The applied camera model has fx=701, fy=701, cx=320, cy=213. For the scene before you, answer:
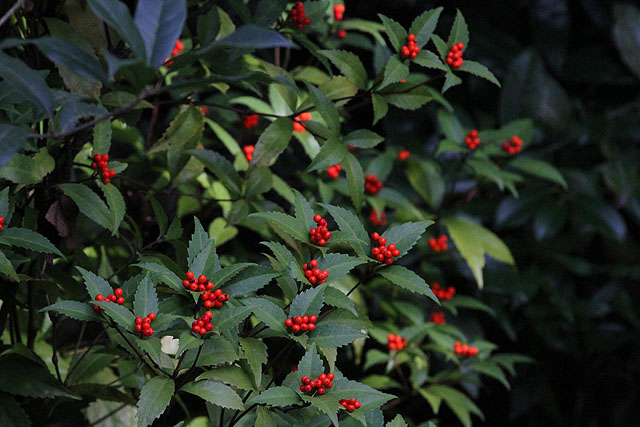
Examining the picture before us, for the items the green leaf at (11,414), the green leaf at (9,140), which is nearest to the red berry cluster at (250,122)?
the green leaf at (11,414)

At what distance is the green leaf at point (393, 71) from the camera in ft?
3.46

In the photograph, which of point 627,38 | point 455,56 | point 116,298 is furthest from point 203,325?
point 627,38

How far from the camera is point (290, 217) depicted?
0.94 metres

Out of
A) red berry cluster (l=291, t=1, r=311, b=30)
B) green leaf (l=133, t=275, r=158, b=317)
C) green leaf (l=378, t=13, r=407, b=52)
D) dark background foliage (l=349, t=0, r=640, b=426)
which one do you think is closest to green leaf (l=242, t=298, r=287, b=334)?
green leaf (l=133, t=275, r=158, b=317)

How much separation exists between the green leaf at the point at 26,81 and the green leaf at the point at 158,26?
125 mm

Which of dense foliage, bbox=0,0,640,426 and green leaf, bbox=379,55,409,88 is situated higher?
green leaf, bbox=379,55,409,88

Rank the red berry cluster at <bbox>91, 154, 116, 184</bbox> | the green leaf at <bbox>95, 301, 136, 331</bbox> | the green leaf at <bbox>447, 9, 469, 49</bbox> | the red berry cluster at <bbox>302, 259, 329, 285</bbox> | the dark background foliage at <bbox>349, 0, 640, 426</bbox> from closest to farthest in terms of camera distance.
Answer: the green leaf at <bbox>95, 301, 136, 331</bbox>
the red berry cluster at <bbox>302, 259, 329, 285</bbox>
the red berry cluster at <bbox>91, 154, 116, 184</bbox>
the green leaf at <bbox>447, 9, 469, 49</bbox>
the dark background foliage at <bbox>349, 0, 640, 426</bbox>

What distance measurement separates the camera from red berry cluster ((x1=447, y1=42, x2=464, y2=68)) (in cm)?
109

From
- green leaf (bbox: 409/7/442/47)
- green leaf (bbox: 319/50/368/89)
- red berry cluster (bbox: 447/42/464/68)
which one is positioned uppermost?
green leaf (bbox: 409/7/442/47)

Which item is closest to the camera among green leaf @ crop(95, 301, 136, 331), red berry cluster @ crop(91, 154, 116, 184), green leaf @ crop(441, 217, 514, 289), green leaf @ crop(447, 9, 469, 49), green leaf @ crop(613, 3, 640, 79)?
green leaf @ crop(95, 301, 136, 331)

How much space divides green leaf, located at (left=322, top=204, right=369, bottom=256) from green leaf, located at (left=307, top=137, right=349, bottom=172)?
0.16m

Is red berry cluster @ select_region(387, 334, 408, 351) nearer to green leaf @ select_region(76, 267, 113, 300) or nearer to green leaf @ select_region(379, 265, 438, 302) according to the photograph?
green leaf @ select_region(379, 265, 438, 302)

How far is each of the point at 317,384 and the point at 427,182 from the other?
3.57 feet

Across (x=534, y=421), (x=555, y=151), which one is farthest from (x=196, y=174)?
(x=534, y=421)
